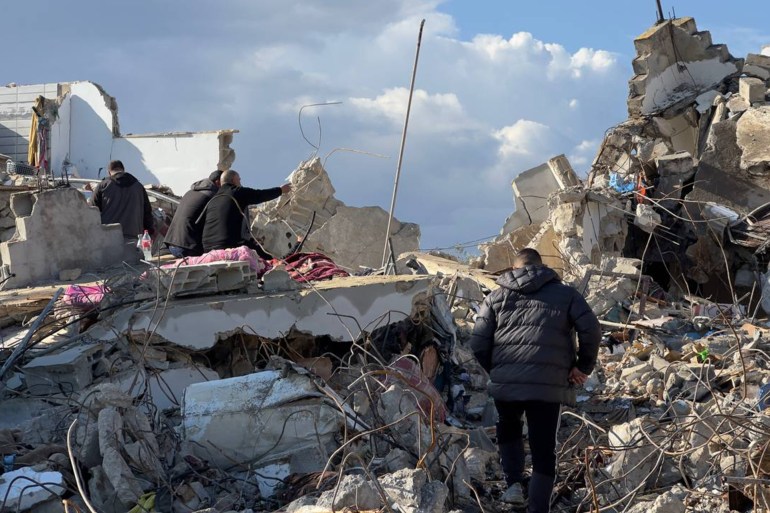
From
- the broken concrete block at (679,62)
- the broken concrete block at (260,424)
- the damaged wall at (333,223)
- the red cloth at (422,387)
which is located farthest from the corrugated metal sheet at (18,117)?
the broken concrete block at (260,424)

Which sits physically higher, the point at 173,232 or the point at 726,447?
the point at 173,232

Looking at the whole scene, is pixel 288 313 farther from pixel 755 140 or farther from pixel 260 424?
pixel 755 140

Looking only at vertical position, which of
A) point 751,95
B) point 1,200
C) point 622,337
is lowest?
point 622,337

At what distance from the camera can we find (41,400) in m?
7.24

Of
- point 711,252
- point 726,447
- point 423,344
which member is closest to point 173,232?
point 423,344

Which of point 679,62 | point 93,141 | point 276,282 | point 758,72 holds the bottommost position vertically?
point 276,282

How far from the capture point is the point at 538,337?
5.88 m

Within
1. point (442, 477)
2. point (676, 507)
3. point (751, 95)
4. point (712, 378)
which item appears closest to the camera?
point (676, 507)

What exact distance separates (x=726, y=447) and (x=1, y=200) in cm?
1243

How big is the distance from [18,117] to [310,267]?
56.4 feet

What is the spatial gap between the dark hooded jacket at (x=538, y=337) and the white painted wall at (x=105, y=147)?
57.3 ft

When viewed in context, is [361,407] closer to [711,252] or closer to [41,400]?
[41,400]

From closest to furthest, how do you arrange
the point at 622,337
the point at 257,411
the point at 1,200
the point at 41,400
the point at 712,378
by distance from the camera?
the point at 257,411
the point at 41,400
the point at 712,378
the point at 622,337
the point at 1,200

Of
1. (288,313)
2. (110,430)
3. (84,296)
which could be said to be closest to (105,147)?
(84,296)
